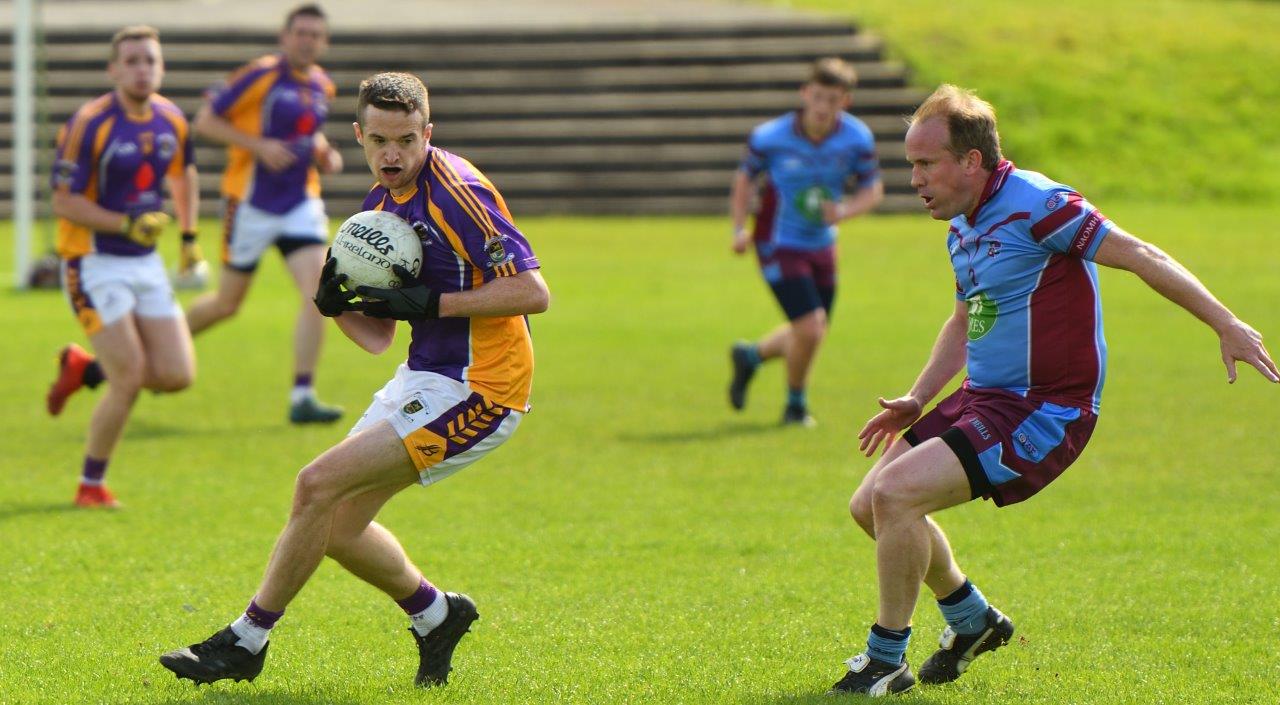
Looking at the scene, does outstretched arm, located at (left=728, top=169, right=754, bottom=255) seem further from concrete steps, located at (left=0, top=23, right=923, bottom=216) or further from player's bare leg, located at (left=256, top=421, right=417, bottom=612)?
concrete steps, located at (left=0, top=23, right=923, bottom=216)

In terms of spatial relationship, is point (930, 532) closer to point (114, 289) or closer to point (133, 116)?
point (114, 289)

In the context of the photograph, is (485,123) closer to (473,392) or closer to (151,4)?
(151,4)

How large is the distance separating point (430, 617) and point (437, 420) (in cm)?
72

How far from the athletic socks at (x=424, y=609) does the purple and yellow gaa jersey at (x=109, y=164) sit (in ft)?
13.1

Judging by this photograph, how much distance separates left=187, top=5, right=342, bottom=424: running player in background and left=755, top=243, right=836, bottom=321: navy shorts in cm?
307

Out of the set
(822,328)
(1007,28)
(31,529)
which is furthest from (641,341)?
(1007,28)

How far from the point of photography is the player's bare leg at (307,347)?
1095 centimetres

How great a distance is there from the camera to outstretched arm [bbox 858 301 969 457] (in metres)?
5.63

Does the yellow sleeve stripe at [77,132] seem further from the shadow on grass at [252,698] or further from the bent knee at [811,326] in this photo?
the bent knee at [811,326]

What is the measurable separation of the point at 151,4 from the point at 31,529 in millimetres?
26801

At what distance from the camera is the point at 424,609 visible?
554 cm

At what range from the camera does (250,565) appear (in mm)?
7195

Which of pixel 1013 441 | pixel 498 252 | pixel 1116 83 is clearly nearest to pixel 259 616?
pixel 498 252

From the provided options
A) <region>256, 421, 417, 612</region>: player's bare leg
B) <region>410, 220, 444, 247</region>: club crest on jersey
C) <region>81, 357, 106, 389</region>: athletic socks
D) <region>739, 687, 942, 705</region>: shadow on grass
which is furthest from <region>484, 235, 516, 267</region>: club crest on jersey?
<region>81, 357, 106, 389</region>: athletic socks
